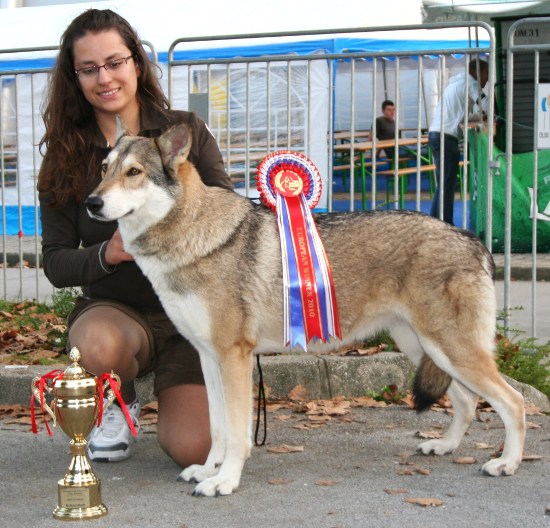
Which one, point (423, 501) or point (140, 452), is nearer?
point (423, 501)

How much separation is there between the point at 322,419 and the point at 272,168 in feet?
4.92

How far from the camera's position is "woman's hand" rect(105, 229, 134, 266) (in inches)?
162

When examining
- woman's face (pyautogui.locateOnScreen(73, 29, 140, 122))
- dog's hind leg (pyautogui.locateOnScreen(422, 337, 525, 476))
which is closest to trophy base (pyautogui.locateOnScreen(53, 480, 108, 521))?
dog's hind leg (pyautogui.locateOnScreen(422, 337, 525, 476))

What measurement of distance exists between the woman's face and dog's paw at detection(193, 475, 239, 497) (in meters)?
1.78

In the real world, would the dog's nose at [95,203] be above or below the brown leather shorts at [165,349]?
above

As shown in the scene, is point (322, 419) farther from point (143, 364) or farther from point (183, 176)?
point (183, 176)

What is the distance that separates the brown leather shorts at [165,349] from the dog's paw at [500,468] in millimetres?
1396

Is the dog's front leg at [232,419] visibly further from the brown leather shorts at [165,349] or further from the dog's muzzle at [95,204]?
the dog's muzzle at [95,204]

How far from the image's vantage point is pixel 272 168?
173 inches

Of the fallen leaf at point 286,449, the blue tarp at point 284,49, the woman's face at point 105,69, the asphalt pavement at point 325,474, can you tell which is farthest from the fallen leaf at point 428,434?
the blue tarp at point 284,49

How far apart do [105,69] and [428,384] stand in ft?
6.83


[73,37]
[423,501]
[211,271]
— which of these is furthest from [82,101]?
[423,501]

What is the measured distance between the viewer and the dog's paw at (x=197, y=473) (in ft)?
13.4

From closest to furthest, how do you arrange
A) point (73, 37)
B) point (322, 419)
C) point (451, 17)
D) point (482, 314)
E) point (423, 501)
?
point (423, 501) → point (482, 314) → point (73, 37) → point (322, 419) → point (451, 17)
